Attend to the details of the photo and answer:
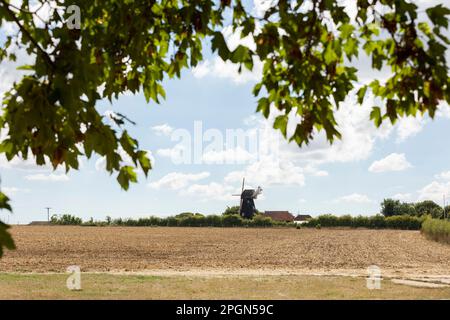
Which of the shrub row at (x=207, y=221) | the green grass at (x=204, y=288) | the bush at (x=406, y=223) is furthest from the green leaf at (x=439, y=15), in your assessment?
the shrub row at (x=207, y=221)

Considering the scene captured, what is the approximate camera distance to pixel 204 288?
697 inches

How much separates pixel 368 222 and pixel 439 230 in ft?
177

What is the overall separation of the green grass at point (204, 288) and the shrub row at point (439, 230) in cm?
3243

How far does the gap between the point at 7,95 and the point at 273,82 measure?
307 centimetres

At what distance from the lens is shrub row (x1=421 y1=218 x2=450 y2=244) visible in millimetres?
49453

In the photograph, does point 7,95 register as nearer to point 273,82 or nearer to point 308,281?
point 273,82

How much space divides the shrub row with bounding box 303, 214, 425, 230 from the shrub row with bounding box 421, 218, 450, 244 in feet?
134

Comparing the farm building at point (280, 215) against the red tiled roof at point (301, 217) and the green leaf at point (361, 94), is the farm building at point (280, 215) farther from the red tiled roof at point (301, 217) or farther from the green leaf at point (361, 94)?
the green leaf at point (361, 94)

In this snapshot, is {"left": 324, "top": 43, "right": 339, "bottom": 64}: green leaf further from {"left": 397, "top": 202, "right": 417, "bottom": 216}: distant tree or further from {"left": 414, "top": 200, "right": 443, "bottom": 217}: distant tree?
{"left": 414, "top": 200, "right": 443, "bottom": 217}: distant tree

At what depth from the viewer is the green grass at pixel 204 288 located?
1606 centimetres

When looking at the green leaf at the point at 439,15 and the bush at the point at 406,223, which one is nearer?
the green leaf at the point at 439,15

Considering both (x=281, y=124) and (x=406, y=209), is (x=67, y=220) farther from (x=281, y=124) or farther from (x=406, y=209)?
(x=281, y=124)

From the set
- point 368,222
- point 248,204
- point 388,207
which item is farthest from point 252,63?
point 388,207

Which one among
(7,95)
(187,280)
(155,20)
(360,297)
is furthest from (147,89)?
(187,280)
